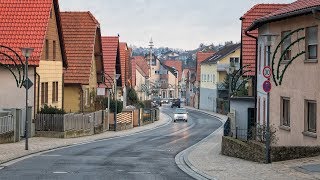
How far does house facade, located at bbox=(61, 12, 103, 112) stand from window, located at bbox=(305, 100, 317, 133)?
27.6m

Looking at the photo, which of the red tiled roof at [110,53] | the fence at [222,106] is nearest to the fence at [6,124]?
the red tiled roof at [110,53]

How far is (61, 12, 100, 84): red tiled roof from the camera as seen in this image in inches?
1946

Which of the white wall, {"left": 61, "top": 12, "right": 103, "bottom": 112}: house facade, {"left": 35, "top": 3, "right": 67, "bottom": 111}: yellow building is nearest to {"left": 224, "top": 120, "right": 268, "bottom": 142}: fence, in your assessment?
the white wall

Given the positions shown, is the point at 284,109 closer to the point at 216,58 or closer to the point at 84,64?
the point at 84,64

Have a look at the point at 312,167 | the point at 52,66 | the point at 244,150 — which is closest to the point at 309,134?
the point at 244,150

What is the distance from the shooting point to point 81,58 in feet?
166

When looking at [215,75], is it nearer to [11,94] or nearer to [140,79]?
[140,79]

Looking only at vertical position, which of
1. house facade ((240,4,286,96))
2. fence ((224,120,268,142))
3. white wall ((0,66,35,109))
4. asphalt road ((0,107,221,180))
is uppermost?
house facade ((240,4,286,96))

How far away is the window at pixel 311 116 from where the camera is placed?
23078 millimetres

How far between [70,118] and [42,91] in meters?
2.83

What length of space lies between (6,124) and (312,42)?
15.4m

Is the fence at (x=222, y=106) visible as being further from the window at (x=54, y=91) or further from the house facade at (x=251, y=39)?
the house facade at (x=251, y=39)

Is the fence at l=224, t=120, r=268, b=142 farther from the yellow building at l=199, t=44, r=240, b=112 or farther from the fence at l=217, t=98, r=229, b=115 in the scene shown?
the yellow building at l=199, t=44, r=240, b=112

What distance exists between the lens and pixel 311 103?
918 inches
